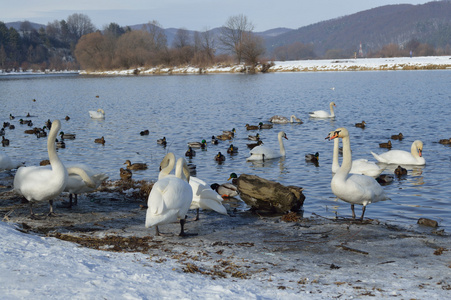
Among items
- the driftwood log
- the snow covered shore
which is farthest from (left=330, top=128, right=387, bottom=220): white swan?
the snow covered shore

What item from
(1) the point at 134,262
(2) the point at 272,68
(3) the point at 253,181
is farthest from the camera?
(2) the point at 272,68

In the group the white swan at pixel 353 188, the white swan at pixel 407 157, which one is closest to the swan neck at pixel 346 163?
the white swan at pixel 353 188

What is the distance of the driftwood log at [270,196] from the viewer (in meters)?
9.95

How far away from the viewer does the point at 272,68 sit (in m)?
106

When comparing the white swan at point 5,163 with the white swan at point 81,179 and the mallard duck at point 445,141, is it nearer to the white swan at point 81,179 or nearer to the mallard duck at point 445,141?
the white swan at point 81,179

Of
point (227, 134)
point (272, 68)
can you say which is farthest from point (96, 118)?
point (272, 68)

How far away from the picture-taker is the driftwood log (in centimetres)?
995

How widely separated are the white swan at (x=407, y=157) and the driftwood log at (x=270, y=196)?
6269 millimetres

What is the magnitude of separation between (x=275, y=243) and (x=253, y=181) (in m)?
3.04

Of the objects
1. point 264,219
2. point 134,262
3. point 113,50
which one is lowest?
point 264,219

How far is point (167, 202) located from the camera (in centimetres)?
732

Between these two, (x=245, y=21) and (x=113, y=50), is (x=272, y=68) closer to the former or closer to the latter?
(x=245, y=21)

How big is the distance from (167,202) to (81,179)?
126 inches

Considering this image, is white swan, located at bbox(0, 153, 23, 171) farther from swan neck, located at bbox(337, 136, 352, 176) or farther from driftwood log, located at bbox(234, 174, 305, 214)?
swan neck, located at bbox(337, 136, 352, 176)
